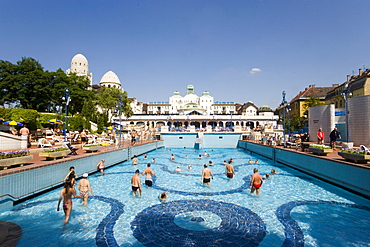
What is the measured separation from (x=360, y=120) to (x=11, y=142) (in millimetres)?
24510

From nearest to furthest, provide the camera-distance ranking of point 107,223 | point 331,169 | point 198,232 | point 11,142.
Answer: point 198,232 → point 107,223 → point 331,169 → point 11,142

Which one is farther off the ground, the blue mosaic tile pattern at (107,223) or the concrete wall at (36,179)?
the concrete wall at (36,179)

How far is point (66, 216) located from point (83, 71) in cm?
5636

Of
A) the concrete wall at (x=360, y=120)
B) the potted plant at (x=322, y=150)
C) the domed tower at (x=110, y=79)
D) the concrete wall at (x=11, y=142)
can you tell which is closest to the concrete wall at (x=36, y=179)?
the concrete wall at (x=11, y=142)

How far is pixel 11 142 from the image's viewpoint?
13.9 metres

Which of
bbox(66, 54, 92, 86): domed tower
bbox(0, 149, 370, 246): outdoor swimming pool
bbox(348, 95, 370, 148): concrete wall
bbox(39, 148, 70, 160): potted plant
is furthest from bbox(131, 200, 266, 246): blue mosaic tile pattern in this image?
bbox(66, 54, 92, 86): domed tower

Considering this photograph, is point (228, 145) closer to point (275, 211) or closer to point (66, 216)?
point (275, 211)

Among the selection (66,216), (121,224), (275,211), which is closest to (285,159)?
(275,211)

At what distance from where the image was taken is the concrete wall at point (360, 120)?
1454 cm

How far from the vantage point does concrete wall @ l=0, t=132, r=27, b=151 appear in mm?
13445

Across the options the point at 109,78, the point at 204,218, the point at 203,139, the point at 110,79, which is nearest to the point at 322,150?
the point at 204,218

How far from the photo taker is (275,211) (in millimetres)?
6914

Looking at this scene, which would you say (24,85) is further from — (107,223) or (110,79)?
(107,223)

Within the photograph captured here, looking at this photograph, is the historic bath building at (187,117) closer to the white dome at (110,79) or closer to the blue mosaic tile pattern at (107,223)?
the white dome at (110,79)
